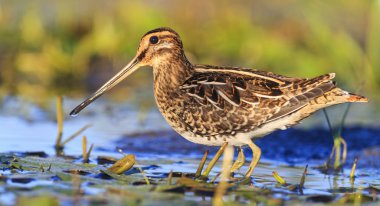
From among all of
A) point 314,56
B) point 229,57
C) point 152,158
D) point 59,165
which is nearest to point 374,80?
point 314,56

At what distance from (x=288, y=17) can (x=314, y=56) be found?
3.03m

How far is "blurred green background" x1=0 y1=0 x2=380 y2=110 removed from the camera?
10.8 m

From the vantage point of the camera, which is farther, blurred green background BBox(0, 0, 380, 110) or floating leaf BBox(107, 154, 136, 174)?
blurred green background BBox(0, 0, 380, 110)

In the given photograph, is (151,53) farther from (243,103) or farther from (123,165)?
(123,165)

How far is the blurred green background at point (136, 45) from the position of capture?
10797 millimetres

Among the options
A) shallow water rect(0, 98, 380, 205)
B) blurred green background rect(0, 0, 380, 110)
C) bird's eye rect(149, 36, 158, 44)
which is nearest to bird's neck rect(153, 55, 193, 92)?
bird's eye rect(149, 36, 158, 44)

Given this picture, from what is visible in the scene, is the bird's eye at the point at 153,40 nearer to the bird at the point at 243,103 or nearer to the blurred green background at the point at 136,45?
the bird at the point at 243,103

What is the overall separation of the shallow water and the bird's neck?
25.6 inches

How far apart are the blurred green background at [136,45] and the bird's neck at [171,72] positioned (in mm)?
3267

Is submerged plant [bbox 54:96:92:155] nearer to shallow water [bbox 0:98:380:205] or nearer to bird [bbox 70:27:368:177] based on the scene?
shallow water [bbox 0:98:380:205]

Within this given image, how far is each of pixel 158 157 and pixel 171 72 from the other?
1.07 metres

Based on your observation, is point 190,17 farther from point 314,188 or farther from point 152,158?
point 314,188

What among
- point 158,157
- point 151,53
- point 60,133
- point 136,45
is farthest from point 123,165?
point 136,45

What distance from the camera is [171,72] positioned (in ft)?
22.4
